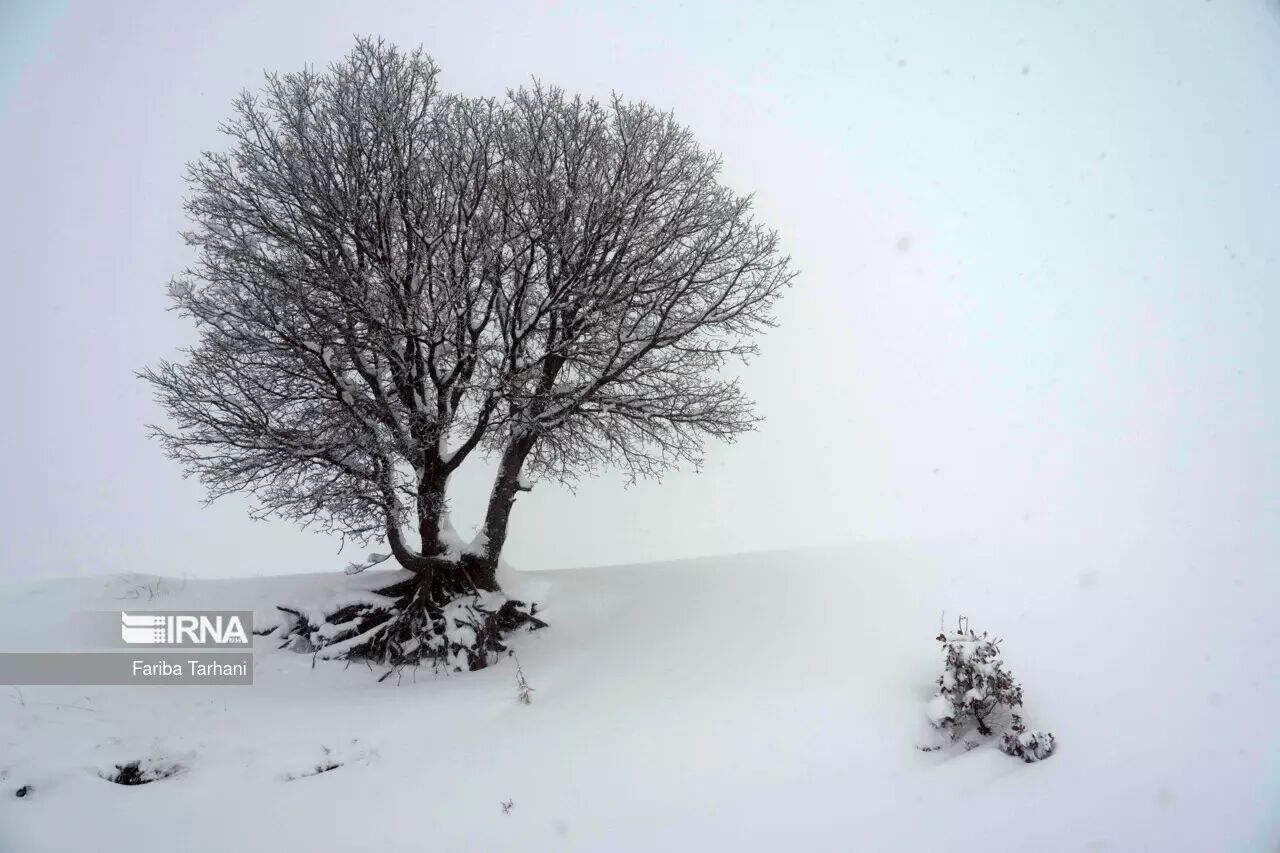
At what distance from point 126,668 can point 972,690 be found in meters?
10.3

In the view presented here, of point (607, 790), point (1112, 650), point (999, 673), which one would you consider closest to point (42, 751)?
point (607, 790)

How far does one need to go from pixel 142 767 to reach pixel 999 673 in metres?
8.13

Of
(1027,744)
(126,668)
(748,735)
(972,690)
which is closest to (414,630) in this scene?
(126,668)

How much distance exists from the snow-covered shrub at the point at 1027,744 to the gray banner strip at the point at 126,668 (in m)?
8.84

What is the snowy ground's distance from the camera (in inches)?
213

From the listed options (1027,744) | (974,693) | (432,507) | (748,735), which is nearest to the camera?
(1027,744)

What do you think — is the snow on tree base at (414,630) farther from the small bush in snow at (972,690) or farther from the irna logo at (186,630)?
the small bush in snow at (972,690)

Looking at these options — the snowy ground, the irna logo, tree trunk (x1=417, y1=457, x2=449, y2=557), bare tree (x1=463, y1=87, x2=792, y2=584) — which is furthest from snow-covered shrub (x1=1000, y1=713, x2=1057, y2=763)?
the irna logo

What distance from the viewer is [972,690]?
21.0 ft

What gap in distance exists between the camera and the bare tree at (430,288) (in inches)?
360

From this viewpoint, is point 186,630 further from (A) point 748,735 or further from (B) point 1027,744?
(B) point 1027,744

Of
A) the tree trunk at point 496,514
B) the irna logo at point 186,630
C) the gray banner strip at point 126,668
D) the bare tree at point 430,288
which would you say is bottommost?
the gray banner strip at point 126,668

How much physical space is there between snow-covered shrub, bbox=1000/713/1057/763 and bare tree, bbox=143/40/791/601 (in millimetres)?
5422

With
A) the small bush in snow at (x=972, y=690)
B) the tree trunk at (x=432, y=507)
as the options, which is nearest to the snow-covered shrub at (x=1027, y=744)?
the small bush in snow at (x=972, y=690)
